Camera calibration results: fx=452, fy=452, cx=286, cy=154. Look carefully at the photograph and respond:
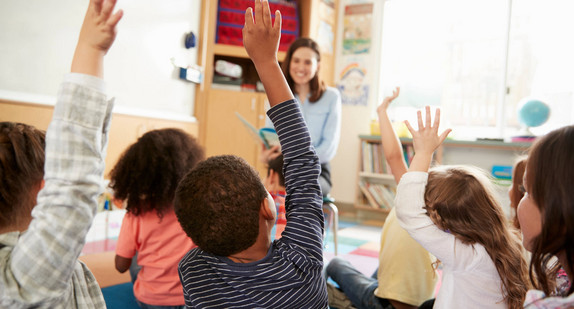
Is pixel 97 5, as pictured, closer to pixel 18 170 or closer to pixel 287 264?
pixel 18 170

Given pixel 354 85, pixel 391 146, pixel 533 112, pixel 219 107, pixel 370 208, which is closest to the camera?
pixel 391 146

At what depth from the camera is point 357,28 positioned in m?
4.38

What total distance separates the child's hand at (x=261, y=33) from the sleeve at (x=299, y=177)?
0.31 ft

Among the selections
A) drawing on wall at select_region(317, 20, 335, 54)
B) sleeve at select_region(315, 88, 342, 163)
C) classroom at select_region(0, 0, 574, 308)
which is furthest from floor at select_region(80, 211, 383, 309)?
drawing on wall at select_region(317, 20, 335, 54)

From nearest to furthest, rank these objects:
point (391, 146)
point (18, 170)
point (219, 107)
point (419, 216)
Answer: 1. point (18, 170)
2. point (419, 216)
3. point (391, 146)
4. point (219, 107)

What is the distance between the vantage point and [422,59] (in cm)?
425

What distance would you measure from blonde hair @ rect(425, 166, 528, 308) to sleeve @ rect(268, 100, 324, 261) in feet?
1.24

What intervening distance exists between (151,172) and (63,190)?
88 centimetres

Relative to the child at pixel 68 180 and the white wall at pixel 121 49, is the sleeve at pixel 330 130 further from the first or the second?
the child at pixel 68 180

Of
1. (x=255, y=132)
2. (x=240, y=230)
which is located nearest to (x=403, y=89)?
(x=255, y=132)

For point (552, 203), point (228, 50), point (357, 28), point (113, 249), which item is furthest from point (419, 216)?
point (357, 28)

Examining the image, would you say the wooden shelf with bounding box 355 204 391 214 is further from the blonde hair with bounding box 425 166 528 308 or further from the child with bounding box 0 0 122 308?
the child with bounding box 0 0 122 308

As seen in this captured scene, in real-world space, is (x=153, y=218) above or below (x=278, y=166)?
below

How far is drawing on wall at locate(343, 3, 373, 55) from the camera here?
14.3ft
